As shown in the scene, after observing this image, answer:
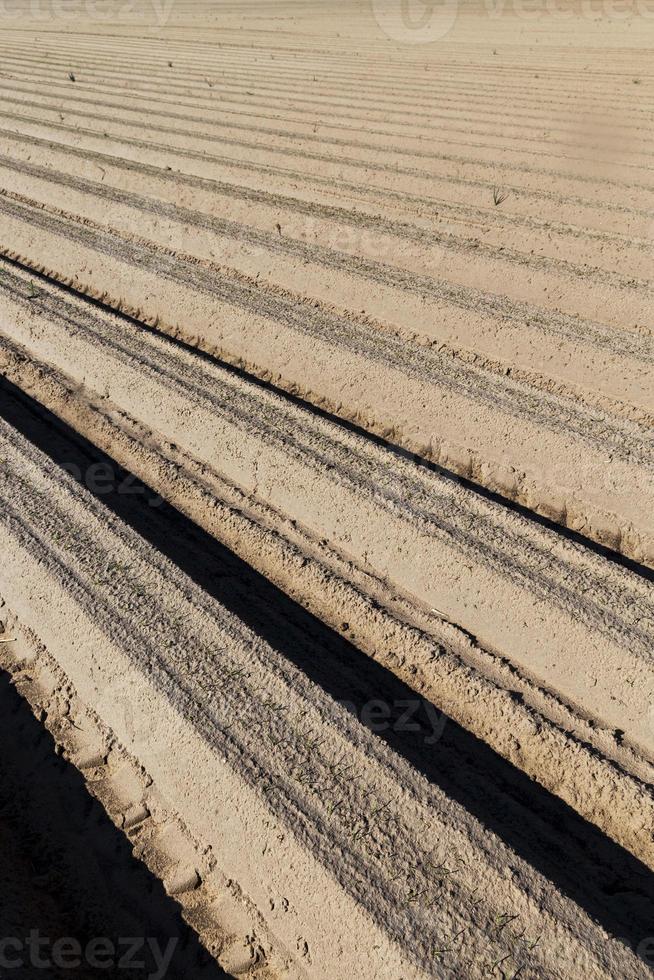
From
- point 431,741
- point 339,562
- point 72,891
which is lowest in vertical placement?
point 72,891

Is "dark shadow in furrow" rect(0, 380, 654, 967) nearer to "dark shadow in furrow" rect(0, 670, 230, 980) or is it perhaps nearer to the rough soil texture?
the rough soil texture

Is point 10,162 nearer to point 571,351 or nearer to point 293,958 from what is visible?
point 571,351

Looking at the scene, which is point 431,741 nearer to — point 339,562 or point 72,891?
point 339,562

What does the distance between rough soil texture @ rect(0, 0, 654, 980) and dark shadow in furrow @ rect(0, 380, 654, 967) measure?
14 millimetres

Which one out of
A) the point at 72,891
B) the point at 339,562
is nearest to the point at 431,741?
the point at 339,562

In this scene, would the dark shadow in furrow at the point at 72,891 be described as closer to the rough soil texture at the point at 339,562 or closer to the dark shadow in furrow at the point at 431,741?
the rough soil texture at the point at 339,562

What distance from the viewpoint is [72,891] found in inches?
97.5

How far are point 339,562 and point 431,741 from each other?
1.11 meters

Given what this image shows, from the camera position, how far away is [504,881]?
2.32 m

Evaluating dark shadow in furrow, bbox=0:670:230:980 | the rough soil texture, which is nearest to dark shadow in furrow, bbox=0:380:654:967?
the rough soil texture

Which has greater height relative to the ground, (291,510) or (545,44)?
(545,44)

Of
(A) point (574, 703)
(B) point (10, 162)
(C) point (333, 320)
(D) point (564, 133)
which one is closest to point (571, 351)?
(C) point (333, 320)

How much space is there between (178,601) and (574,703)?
70.7 inches

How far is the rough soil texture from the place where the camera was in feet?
7.95
